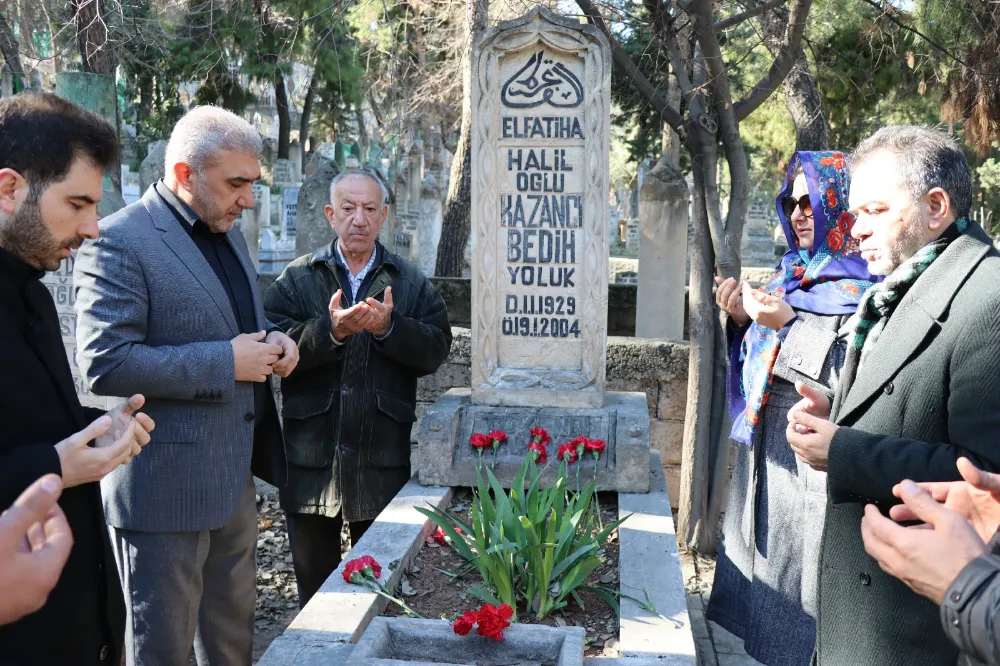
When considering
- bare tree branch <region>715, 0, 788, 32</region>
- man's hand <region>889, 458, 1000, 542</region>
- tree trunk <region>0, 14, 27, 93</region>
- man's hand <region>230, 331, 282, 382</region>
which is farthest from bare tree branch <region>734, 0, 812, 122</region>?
tree trunk <region>0, 14, 27, 93</region>

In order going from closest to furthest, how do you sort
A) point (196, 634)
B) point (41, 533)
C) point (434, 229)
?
point (41, 533)
point (196, 634)
point (434, 229)

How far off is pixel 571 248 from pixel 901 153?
2327 millimetres

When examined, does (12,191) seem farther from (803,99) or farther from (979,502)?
(803,99)

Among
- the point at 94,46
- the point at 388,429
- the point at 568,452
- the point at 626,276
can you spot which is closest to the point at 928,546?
the point at 568,452

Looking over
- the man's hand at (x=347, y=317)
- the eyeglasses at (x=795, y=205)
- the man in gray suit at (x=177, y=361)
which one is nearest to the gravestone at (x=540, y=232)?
the man's hand at (x=347, y=317)

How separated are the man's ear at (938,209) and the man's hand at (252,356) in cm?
193

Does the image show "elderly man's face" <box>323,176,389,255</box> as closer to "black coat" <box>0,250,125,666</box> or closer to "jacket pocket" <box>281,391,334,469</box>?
"jacket pocket" <box>281,391,334,469</box>

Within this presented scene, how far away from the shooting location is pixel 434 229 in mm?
14438

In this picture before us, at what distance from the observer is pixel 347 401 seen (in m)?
3.79

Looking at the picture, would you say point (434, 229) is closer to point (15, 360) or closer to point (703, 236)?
point (703, 236)

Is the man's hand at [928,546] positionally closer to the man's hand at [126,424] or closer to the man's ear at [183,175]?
the man's hand at [126,424]

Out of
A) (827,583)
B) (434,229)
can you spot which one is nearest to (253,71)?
(434,229)

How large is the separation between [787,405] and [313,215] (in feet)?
20.7

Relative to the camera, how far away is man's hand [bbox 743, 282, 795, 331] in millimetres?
3062
